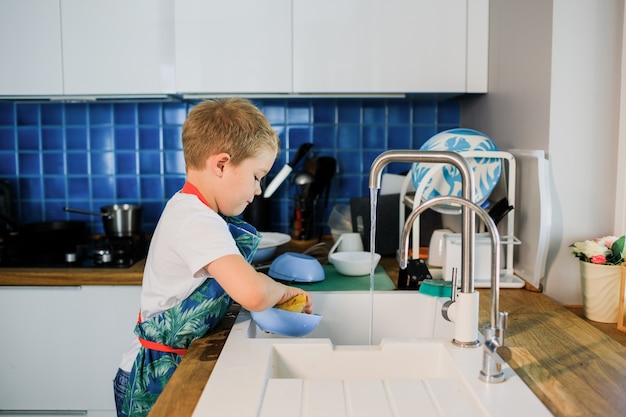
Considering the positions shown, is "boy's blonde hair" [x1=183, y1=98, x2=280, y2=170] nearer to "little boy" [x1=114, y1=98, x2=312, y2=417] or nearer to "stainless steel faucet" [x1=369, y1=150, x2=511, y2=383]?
"little boy" [x1=114, y1=98, x2=312, y2=417]

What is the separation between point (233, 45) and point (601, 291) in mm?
1423

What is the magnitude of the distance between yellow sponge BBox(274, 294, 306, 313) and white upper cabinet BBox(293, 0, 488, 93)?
1.05 meters

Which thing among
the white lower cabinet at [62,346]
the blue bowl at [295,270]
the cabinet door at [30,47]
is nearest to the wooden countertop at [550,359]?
the blue bowl at [295,270]

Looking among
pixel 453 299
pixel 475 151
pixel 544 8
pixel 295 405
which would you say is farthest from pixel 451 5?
pixel 295 405

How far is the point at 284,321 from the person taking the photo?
4.43 ft

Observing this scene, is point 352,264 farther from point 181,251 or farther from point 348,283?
point 181,251

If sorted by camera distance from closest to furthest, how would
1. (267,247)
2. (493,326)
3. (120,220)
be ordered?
(493,326)
(267,247)
(120,220)

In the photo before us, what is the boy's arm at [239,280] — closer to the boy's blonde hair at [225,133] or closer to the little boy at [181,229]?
the little boy at [181,229]

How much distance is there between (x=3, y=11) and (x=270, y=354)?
1.75 metres

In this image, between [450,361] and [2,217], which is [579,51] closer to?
[450,361]

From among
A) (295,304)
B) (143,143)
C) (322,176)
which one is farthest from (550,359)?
(143,143)

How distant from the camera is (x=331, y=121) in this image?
264 cm

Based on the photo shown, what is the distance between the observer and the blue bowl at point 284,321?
1343mm

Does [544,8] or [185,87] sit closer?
[544,8]
